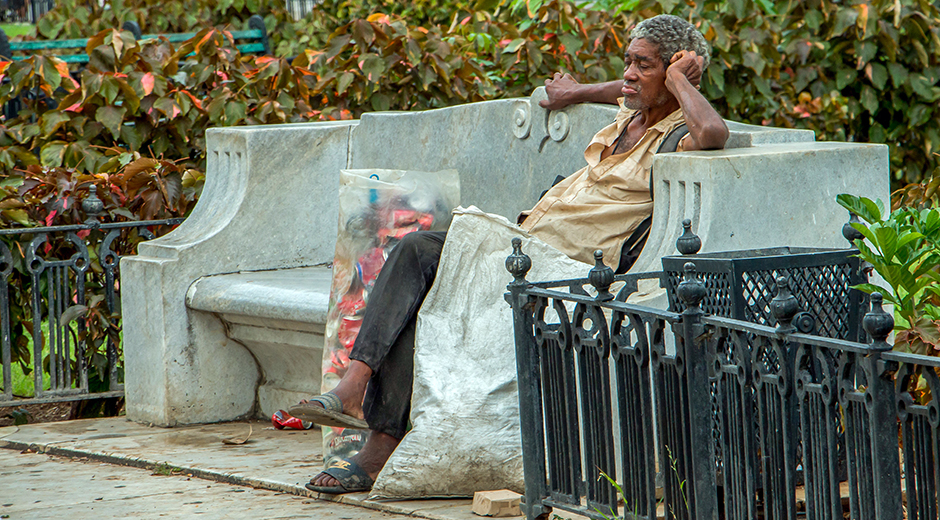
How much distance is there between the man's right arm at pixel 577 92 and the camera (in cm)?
473

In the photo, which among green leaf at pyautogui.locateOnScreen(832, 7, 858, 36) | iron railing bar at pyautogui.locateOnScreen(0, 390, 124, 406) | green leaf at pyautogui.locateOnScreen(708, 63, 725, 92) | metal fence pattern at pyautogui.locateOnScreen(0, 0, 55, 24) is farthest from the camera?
metal fence pattern at pyautogui.locateOnScreen(0, 0, 55, 24)

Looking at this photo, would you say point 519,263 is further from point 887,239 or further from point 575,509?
point 887,239

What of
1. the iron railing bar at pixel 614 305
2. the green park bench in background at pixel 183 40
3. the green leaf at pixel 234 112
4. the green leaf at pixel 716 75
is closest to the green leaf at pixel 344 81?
the green leaf at pixel 234 112

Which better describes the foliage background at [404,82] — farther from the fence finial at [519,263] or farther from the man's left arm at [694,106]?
the fence finial at [519,263]

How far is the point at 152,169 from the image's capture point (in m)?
5.67

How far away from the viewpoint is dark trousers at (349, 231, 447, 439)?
3.84 meters

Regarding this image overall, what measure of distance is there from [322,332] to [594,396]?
5.95 feet

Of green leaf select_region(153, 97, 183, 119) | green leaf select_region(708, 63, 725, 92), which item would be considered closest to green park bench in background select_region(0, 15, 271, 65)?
green leaf select_region(153, 97, 183, 119)

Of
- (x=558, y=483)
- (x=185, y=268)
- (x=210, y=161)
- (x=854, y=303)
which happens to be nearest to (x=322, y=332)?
(x=185, y=268)

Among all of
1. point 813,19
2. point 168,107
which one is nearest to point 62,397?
point 168,107

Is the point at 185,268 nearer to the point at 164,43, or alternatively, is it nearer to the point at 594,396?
the point at 164,43

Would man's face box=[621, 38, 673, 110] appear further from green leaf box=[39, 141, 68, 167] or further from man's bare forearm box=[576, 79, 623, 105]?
green leaf box=[39, 141, 68, 167]

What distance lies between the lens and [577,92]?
479cm

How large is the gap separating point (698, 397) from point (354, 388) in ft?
4.40
